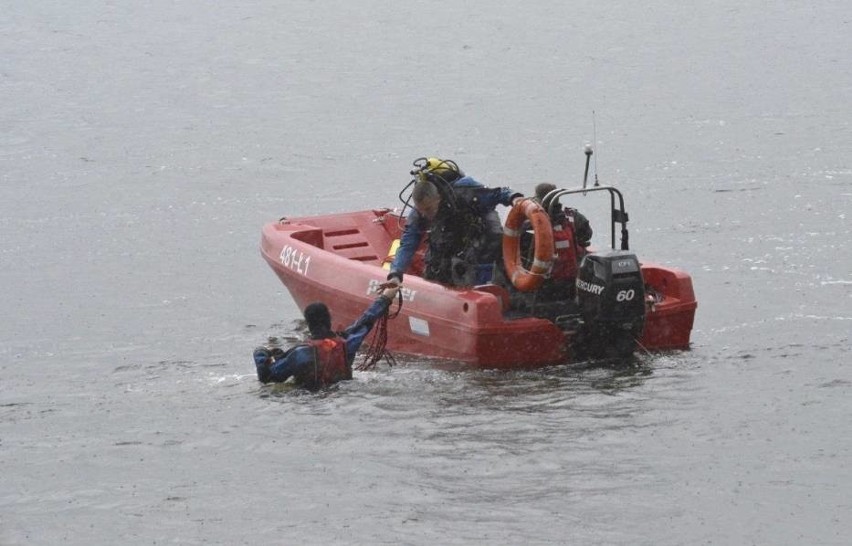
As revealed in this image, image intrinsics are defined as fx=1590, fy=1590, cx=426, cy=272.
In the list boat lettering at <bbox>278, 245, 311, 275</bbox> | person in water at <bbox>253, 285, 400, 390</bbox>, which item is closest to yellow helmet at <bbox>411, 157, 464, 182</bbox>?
person in water at <bbox>253, 285, 400, 390</bbox>

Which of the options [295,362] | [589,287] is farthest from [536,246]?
[295,362]

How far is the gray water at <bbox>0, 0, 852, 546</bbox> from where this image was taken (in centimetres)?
920

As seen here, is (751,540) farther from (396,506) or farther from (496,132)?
(496,132)

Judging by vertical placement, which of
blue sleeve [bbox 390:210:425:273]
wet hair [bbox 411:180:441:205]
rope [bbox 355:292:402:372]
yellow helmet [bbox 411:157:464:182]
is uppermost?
yellow helmet [bbox 411:157:464:182]

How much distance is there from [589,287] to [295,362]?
7.15ft

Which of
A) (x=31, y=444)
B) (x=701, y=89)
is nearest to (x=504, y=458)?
(x=31, y=444)

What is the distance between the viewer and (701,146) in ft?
72.8

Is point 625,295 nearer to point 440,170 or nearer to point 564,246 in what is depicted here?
point 564,246

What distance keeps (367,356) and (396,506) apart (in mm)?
3243

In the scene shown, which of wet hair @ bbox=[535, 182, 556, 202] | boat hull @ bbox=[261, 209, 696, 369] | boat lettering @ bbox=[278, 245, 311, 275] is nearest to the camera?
boat hull @ bbox=[261, 209, 696, 369]

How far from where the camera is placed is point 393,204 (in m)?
19.2

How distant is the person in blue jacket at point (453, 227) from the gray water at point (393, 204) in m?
0.81

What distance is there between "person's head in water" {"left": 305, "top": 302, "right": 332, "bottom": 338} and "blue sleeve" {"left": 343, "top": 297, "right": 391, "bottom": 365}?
22 cm

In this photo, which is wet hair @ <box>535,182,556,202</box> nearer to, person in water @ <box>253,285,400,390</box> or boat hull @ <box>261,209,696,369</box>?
boat hull @ <box>261,209,696,369</box>
